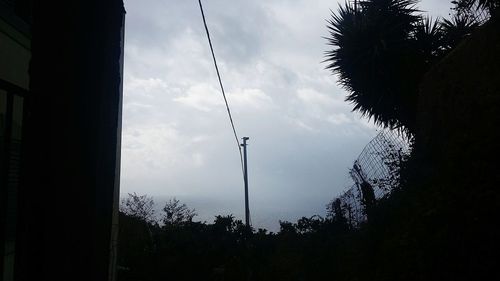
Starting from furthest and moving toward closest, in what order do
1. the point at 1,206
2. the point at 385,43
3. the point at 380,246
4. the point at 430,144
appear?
the point at 385,43 < the point at 430,144 < the point at 380,246 < the point at 1,206

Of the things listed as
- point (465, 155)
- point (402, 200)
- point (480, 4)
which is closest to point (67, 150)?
point (465, 155)

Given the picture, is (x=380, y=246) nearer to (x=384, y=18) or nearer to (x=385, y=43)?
(x=385, y=43)

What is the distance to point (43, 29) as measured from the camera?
1.79 metres

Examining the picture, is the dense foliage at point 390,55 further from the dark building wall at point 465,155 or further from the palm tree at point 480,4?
the dark building wall at point 465,155

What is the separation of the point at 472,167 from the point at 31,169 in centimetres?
469

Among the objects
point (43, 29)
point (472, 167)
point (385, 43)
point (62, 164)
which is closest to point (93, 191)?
point (62, 164)

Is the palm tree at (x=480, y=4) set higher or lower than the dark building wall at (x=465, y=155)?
higher

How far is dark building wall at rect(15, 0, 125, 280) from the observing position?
165 centimetres

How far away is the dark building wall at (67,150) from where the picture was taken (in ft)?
5.40

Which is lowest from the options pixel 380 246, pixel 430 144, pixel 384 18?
pixel 380 246

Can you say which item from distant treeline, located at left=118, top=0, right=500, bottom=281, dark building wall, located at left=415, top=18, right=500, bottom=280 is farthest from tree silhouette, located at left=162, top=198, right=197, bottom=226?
dark building wall, located at left=415, top=18, right=500, bottom=280

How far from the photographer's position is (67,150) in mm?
1702

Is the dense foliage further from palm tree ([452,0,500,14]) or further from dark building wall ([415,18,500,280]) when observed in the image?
dark building wall ([415,18,500,280])

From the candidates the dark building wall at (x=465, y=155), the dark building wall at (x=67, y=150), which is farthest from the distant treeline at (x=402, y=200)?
the dark building wall at (x=67, y=150)
